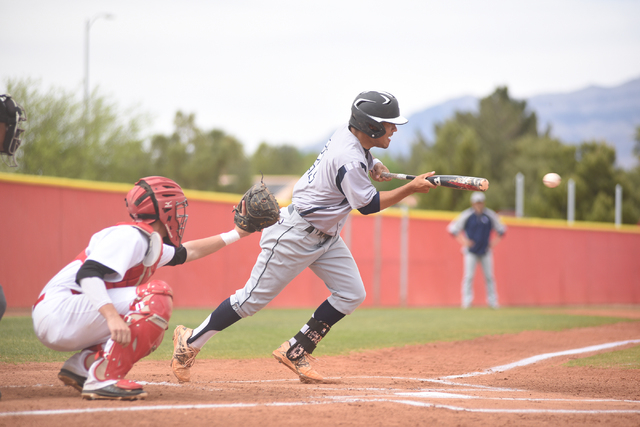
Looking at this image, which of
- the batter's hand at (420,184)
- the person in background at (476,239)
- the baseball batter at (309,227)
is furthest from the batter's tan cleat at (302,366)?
the person in background at (476,239)

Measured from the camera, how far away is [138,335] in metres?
3.78

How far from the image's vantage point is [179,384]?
4766mm

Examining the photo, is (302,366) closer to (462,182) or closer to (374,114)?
(462,182)

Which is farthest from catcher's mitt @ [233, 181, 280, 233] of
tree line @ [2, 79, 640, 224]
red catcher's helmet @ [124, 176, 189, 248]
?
tree line @ [2, 79, 640, 224]

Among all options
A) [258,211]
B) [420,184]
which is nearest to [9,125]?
[258,211]

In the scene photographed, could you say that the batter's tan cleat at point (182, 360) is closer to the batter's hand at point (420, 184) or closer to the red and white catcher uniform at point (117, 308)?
the red and white catcher uniform at point (117, 308)

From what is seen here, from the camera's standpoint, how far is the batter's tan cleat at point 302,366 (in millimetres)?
5104

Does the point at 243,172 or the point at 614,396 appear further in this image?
the point at 243,172

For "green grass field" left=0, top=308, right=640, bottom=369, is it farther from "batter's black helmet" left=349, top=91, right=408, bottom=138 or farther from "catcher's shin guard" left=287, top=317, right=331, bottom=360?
"batter's black helmet" left=349, top=91, right=408, bottom=138

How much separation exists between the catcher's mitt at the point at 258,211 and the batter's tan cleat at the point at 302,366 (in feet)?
3.57

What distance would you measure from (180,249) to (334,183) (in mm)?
1279

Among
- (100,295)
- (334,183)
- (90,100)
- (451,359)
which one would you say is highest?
(90,100)

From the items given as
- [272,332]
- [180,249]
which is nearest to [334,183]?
Result: [180,249]

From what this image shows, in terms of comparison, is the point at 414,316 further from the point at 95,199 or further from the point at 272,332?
the point at 95,199
